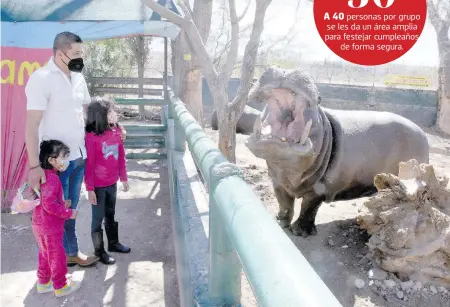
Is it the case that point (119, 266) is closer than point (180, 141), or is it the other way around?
point (119, 266)

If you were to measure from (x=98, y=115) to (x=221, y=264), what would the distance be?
1906 mm

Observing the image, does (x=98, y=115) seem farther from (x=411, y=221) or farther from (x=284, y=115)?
(x=411, y=221)

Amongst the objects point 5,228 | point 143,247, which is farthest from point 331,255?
point 5,228

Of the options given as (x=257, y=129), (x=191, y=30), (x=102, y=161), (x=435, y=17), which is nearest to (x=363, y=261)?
(x=257, y=129)

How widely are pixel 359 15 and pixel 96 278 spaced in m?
7.10

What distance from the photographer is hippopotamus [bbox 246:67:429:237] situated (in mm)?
2709

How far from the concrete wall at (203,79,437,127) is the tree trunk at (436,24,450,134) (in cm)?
73

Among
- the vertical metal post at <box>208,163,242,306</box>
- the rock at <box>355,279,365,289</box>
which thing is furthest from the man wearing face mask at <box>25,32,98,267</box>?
the rock at <box>355,279,365,289</box>

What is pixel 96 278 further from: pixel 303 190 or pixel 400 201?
pixel 400 201

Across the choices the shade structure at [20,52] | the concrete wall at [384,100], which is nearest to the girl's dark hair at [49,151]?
the shade structure at [20,52]

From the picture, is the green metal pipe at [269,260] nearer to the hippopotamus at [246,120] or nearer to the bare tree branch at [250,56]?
the bare tree branch at [250,56]

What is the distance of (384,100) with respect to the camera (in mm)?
13648

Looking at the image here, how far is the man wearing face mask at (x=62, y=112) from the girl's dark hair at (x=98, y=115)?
2.7 inches

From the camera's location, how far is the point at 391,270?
313 cm
